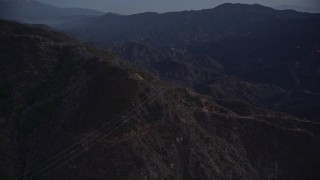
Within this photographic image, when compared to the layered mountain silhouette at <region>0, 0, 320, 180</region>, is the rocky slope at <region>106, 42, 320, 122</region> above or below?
below

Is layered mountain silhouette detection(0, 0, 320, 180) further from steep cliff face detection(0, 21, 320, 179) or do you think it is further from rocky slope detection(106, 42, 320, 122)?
rocky slope detection(106, 42, 320, 122)

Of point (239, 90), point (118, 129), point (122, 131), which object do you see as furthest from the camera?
point (239, 90)

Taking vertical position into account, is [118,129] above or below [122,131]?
above

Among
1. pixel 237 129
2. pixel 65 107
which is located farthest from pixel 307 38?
pixel 65 107

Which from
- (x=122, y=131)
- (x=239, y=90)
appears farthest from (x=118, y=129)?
(x=239, y=90)

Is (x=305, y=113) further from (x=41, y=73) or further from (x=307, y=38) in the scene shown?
(x=307, y=38)

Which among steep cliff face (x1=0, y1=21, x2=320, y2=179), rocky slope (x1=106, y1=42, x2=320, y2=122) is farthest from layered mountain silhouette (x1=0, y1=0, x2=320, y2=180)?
rocky slope (x1=106, y1=42, x2=320, y2=122)

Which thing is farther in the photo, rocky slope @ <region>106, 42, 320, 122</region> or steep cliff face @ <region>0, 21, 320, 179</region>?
rocky slope @ <region>106, 42, 320, 122</region>

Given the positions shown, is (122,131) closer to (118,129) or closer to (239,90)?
(118,129)
